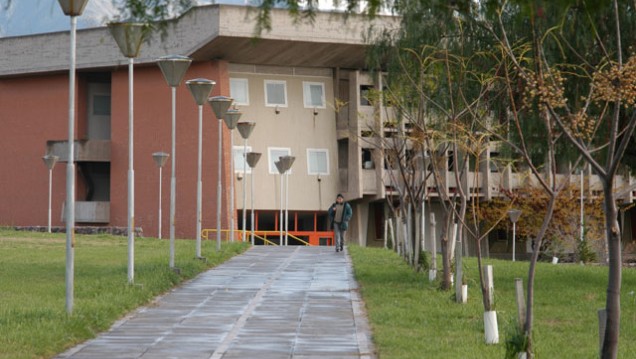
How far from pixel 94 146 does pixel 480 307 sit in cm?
4200

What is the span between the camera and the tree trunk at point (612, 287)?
9906mm

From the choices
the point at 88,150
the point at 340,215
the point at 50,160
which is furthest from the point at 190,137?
the point at 340,215

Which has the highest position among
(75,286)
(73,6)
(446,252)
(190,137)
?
(190,137)

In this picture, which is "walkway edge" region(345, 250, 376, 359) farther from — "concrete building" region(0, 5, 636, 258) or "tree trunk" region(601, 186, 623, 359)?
"concrete building" region(0, 5, 636, 258)

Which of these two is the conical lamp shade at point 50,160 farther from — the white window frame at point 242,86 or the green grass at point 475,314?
the green grass at point 475,314

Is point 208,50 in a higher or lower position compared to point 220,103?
higher

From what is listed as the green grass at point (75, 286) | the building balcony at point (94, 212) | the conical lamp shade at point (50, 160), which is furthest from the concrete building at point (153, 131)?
the green grass at point (75, 286)

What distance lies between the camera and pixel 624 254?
59.8 m

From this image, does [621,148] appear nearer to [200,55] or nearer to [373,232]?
[200,55]

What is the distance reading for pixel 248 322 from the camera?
1652 cm

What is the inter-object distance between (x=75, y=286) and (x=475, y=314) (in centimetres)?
684

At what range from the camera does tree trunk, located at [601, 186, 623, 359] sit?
32.5 ft

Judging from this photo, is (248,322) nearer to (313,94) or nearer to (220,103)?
(220,103)

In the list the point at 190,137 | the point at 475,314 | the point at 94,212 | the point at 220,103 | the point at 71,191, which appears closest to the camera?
the point at 71,191
